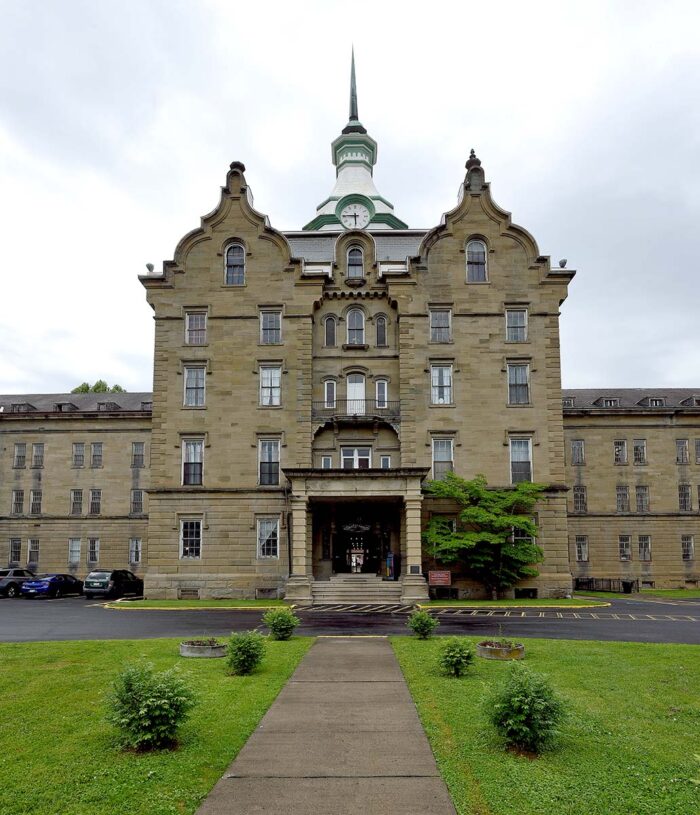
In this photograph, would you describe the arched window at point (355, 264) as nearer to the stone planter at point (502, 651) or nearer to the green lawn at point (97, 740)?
the stone planter at point (502, 651)

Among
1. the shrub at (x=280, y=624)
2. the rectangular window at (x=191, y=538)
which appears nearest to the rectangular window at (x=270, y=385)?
the rectangular window at (x=191, y=538)

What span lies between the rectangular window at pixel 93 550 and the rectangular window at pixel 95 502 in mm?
2125

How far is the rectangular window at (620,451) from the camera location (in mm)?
53875

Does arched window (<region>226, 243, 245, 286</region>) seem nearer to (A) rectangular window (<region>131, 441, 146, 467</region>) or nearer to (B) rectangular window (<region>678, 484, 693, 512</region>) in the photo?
(A) rectangular window (<region>131, 441, 146, 467</region>)

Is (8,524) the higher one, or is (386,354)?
(386,354)

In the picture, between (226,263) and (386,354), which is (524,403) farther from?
(226,263)

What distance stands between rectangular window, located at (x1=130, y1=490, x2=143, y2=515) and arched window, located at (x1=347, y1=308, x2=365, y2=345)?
24872mm

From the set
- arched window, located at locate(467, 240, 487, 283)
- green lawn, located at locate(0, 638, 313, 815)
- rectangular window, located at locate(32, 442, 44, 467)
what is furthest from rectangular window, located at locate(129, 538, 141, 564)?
green lawn, located at locate(0, 638, 313, 815)

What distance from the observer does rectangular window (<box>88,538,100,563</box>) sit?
54.9 m

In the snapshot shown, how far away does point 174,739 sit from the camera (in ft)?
30.1

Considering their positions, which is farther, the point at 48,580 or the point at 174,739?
the point at 48,580

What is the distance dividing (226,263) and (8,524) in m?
30.1

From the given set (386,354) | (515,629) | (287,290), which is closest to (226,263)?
(287,290)

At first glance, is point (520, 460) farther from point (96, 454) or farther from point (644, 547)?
point (96, 454)
